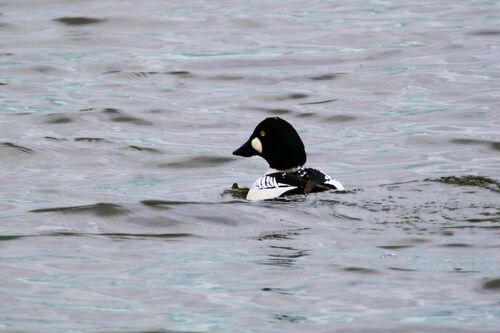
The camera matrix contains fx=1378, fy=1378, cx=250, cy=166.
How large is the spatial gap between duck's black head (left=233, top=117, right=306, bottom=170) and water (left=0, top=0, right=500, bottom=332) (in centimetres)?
65

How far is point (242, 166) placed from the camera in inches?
580

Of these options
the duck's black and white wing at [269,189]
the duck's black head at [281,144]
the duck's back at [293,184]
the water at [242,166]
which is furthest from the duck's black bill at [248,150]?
the duck's back at [293,184]

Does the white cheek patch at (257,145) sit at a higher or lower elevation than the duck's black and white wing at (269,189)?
higher

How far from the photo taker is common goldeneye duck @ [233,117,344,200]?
1162 centimetres

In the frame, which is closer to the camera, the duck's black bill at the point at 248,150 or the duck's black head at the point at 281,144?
the duck's black head at the point at 281,144

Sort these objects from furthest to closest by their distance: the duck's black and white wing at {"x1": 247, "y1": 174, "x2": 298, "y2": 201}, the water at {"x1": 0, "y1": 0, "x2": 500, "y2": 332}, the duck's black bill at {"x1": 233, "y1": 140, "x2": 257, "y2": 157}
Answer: the duck's black bill at {"x1": 233, "y1": 140, "x2": 257, "y2": 157}, the duck's black and white wing at {"x1": 247, "y1": 174, "x2": 298, "y2": 201}, the water at {"x1": 0, "y1": 0, "x2": 500, "y2": 332}

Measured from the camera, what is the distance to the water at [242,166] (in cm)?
880

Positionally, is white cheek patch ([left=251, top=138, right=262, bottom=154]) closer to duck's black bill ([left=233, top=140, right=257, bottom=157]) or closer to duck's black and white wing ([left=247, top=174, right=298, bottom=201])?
duck's black bill ([left=233, top=140, right=257, bottom=157])

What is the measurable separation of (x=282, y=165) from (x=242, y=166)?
2281 mm

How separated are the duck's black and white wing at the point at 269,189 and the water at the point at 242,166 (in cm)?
23

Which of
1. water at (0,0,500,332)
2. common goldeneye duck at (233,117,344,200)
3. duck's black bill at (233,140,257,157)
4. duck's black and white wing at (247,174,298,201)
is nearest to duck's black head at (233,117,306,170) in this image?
common goldeneye duck at (233,117,344,200)

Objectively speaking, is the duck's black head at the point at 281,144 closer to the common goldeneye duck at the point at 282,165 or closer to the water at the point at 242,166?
the common goldeneye duck at the point at 282,165

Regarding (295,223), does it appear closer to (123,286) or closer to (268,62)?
(123,286)

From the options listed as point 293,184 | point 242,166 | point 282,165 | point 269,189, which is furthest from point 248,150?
point 242,166
